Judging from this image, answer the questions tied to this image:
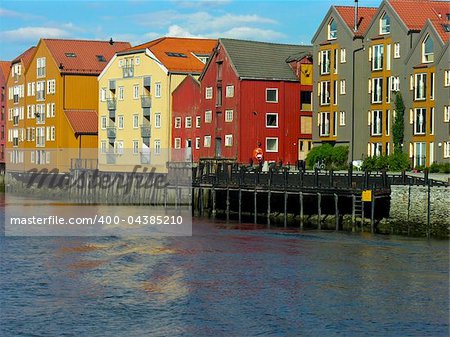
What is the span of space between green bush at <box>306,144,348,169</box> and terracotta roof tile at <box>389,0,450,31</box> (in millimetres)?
12183

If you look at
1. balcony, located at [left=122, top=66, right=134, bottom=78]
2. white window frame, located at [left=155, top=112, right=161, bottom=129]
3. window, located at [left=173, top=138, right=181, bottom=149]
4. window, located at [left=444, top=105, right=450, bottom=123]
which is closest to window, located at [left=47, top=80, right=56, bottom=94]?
balcony, located at [left=122, top=66, right=134, bottom=78]

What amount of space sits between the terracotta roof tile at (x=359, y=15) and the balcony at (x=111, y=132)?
33.4m

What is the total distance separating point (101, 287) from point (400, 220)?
23.3 metres

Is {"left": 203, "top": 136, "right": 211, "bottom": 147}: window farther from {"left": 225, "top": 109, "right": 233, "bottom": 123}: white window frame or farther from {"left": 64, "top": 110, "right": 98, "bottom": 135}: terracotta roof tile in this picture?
{"left": 64, "top": 110, "right": 98, "bottom": 135}: terracotta roof tile

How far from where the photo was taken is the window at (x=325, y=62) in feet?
288

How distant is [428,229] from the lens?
53.0 meters

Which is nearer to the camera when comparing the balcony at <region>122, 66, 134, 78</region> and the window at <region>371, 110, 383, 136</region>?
the window at <region>371, 110, 383, 136</region>

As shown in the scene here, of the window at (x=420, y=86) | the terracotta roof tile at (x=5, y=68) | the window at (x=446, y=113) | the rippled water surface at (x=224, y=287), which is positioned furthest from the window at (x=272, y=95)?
the terracotta roof tile at (x=5, y=68)

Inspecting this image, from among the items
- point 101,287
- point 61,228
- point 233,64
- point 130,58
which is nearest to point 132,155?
point 130,58

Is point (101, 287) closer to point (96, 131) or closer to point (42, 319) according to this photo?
point (42, 319)

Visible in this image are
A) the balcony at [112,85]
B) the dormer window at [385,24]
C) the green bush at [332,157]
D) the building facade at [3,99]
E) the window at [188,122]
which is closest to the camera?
the dormer window at [385,24]

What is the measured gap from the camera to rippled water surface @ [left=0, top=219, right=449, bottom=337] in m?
30.5

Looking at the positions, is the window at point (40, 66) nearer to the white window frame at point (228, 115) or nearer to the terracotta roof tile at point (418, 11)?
the white window frame at point (228, 115)

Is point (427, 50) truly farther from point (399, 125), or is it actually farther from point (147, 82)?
point (147, 82)
